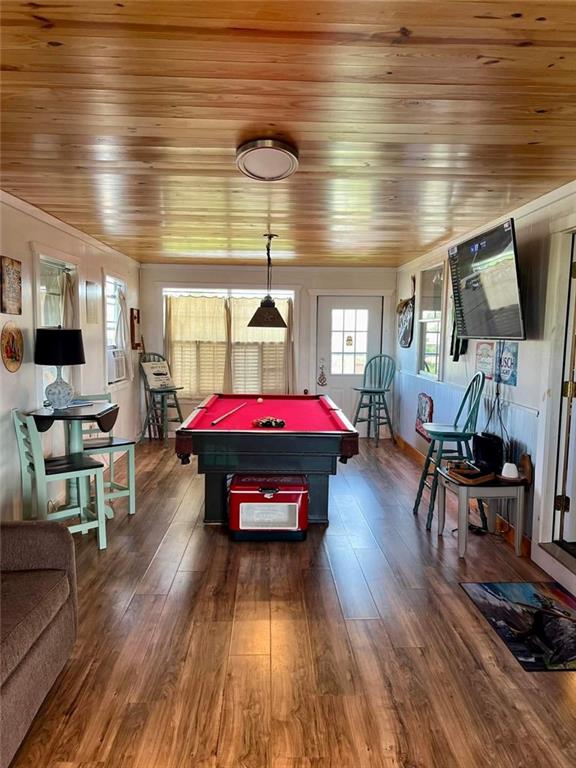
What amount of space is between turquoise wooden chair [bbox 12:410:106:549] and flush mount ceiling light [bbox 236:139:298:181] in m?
2.00

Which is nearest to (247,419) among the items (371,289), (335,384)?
(335,384)

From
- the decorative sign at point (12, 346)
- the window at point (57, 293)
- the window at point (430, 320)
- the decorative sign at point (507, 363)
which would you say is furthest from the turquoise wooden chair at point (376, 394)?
the decorative sign at point (12, 346)

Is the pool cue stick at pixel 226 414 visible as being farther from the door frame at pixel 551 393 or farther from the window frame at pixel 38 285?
the door frame at pixel 551 393

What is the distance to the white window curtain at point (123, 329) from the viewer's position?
227 inches

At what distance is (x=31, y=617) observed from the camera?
5.67 feet

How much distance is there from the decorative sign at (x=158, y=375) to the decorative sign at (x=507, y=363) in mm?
4114

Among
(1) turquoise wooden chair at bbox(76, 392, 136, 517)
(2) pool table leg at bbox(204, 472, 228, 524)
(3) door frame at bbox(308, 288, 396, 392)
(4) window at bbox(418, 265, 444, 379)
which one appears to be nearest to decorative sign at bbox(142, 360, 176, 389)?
(3) door frame at bbox(308, 288, 396, 392)

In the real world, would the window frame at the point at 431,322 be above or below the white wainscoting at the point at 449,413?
above

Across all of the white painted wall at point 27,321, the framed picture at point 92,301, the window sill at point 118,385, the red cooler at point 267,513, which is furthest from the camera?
the window sill at point 118,385

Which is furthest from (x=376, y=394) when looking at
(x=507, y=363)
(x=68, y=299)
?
(x=68, y=299)

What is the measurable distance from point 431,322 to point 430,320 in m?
0.03

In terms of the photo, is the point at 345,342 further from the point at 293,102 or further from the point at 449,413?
the point at 293,102

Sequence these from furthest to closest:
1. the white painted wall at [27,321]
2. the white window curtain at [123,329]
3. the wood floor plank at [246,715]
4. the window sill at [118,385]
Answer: the white window curtain at [123,329], the window sill at [118,385], the white painted wall at [27,321], the wood floor plank at [246,715]

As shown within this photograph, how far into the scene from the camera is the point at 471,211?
357 cm
